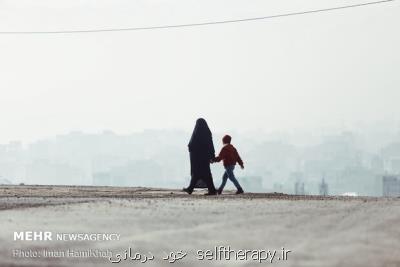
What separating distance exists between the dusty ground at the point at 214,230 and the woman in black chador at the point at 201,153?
771 cm

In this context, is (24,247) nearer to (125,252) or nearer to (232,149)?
(125,252)

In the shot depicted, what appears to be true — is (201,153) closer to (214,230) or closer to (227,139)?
(227,139)

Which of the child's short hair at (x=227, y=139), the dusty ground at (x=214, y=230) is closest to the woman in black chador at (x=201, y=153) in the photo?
the child's short hair at (x=227, y=139)

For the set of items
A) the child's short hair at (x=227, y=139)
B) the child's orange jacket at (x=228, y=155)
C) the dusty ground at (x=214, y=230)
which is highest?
the child's short hair at (x=227, y=139)

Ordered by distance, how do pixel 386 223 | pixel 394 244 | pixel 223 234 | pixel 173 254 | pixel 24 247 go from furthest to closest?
pixel 386 223
pixel 223 234
pixel 394 244
pixel 24 247
pixel 173 254

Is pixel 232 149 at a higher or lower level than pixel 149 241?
higher

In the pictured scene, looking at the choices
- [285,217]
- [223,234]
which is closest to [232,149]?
[285,217]

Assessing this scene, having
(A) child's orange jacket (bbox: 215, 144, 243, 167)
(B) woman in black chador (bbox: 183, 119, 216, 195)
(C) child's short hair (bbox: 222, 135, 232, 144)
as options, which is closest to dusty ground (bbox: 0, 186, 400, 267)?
(A) child's orange jacket (bbox: 215, 144, 243, 167)

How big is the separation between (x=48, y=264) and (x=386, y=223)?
7.49 meters

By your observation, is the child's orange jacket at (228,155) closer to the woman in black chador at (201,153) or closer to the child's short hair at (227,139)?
the child's short hair at (227,139)

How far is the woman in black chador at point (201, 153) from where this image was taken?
28219mm

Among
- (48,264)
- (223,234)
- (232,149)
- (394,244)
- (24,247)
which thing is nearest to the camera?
(48,264)

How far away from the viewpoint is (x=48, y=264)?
990 centimetres

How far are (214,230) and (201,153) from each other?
14855 mm
